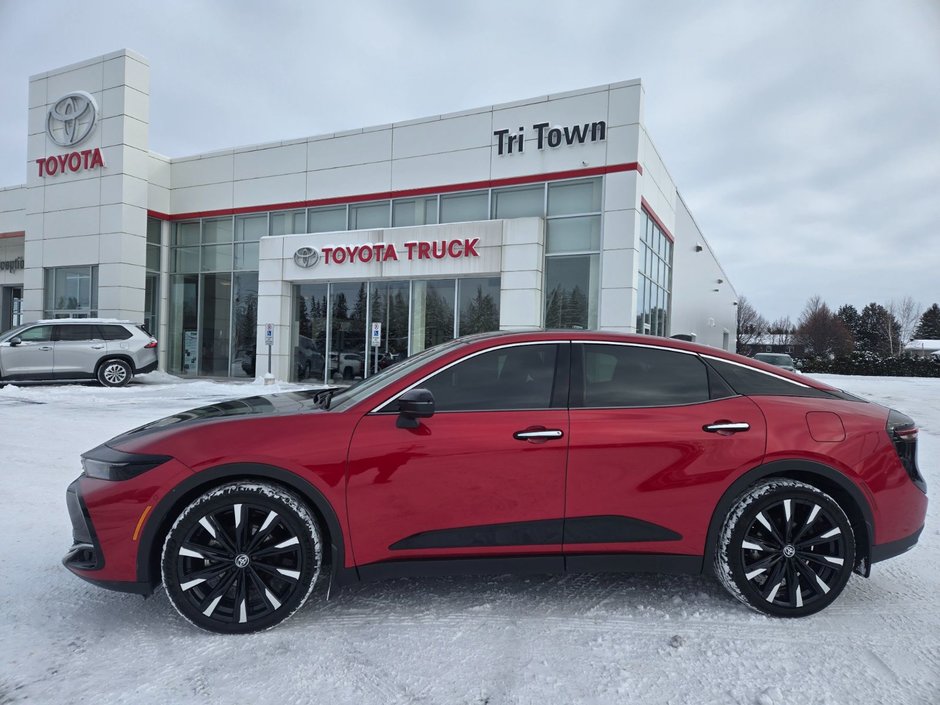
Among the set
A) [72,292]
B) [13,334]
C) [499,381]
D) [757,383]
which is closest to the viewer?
[499,381]

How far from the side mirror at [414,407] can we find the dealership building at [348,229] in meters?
11.8

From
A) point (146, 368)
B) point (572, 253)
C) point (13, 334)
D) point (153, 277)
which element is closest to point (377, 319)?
point (572, 253)

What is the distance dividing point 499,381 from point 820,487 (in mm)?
1822

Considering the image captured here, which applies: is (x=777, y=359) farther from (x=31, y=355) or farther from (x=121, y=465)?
(x=31, y=355)

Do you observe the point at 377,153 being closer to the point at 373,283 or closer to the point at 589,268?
the point at 373,283

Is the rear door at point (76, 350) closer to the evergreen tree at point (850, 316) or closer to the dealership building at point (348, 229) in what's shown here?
the dealership building at point (348, 229)

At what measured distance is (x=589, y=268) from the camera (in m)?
14.6

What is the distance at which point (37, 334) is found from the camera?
1429cm

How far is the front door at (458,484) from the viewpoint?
9.28 ft

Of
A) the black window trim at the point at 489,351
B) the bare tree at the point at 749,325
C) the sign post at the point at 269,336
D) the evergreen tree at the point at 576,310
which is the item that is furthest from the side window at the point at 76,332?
the bare tree at the point at 749,325

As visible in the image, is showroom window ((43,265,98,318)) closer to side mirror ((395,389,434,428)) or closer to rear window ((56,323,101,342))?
rear window ((56,323,101,342))

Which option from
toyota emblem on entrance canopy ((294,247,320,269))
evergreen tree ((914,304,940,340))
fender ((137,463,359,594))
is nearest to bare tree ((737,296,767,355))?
evergreen tree ((914,304,940,340))

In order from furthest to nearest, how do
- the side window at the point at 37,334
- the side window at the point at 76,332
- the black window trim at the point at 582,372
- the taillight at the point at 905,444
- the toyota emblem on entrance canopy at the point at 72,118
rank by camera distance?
the toyota emblem on entrance canopy at the point at 72,118 < the side window at the point at 76,332 < the side window at the point at 37,334 < the taillight at the point at 905,444 < the black window trim at the point at 582,372

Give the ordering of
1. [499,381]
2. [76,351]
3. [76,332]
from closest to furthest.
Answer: [499,381]
[76,351]
[76,332]
